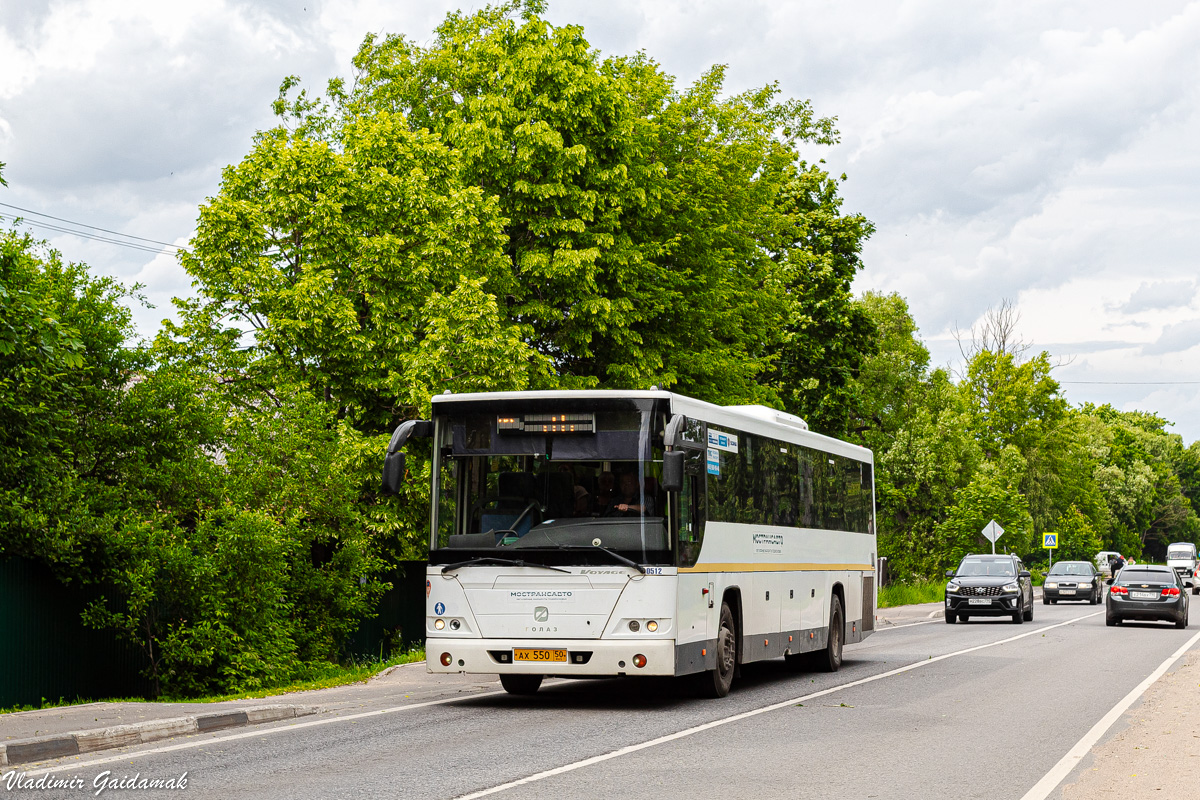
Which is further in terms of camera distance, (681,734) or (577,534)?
(577,534)

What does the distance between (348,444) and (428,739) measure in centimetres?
1017

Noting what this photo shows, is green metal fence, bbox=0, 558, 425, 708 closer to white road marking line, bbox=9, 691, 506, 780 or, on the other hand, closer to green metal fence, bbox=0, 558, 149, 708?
green metal fence, bbox=0, 558, 149, 708

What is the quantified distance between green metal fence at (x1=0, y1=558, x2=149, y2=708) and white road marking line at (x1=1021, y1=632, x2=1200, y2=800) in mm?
11453

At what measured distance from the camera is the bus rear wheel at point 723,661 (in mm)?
14867

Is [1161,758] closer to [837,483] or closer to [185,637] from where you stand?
[837,483]

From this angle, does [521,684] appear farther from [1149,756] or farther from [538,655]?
[1149,756]

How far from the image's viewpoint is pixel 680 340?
104 ft

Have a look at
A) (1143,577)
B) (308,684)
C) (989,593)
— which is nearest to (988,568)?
(989,593)

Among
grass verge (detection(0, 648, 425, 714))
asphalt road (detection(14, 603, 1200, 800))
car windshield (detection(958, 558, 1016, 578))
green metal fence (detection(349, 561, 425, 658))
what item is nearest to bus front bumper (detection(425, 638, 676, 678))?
asphalt road (detection(14, 603, 1200, 800))

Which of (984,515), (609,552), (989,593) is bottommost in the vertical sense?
(989,593)

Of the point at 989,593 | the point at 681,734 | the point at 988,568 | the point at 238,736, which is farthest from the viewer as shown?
the point at 988,568

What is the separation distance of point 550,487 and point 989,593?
79.0ft

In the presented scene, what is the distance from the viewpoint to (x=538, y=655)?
43.8ft

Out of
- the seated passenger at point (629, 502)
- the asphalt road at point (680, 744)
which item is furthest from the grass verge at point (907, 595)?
the seated passenger at point (629, 502)
